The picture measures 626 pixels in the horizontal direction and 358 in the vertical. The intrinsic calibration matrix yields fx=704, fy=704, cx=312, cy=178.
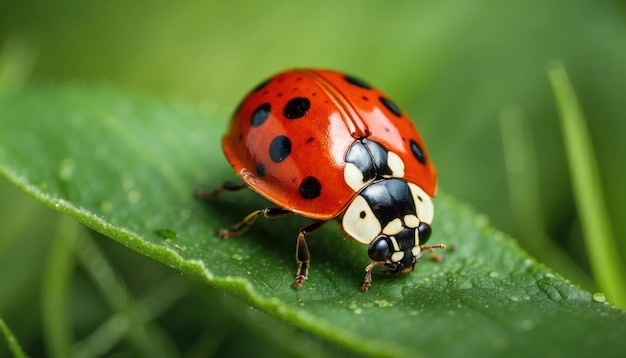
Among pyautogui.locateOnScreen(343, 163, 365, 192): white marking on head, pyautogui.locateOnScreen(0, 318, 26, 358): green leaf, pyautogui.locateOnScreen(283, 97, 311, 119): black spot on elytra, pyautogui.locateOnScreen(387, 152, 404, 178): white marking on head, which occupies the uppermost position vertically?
pyautogui.locateOnScreen(283, 97, 311, 119): black spot on elytra

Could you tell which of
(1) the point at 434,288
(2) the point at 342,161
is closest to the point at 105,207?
(2) the point at 342,161

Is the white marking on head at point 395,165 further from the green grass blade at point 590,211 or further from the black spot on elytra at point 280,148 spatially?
the green grass blade at point 590,211

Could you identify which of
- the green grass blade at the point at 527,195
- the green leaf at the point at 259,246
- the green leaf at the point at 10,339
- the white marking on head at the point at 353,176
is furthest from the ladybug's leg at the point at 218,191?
the green grass blade at the point at 527,195

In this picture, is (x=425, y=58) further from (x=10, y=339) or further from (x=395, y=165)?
(x=10, y=339)

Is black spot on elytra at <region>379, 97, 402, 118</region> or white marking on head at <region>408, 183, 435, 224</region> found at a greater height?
black spot on elytra at <region>379, 97, 402, 118</region>

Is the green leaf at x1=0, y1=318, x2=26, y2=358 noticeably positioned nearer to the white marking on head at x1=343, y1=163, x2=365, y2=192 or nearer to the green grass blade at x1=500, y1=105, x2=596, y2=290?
the white marking on head at x1=343, y1=163, x2=365, y2=192

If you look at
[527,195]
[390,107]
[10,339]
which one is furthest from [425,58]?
[10,339]

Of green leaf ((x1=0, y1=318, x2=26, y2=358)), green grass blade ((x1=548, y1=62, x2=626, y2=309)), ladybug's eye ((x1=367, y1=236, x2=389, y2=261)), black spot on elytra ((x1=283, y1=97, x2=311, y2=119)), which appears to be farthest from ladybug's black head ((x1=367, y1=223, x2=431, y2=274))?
green leaf ((x1=0, y1=318, x2=26, y2=358))
